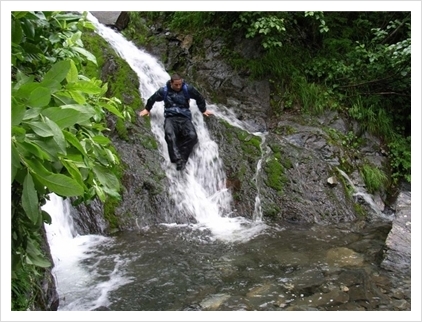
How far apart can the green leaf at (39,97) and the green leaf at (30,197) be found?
0.26 meters

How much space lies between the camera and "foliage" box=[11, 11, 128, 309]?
136 centimetres

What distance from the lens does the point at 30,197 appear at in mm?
1354

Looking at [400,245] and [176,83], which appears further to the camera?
[176,83]

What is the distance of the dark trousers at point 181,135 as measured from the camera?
6.40m

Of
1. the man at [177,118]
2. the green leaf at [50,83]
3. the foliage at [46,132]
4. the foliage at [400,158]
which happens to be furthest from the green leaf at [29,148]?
the foliage at [400,158]

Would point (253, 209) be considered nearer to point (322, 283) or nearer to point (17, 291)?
point (322, 283)

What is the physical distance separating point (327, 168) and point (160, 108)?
306 centimetres

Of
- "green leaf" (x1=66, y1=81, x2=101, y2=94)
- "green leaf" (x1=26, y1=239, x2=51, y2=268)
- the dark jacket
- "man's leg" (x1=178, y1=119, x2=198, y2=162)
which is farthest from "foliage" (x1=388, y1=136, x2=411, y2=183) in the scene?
"green leaf" (x1=26, y1=239, x2=51, y2=268)

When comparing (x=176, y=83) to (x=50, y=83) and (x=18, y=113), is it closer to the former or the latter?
(x=50, y=83)

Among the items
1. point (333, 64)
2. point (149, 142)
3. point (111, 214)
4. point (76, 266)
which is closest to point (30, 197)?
point (76, 266)

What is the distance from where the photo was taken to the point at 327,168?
268 inches

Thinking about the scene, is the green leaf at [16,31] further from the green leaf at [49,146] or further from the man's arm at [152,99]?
the man's arm at [152,99]

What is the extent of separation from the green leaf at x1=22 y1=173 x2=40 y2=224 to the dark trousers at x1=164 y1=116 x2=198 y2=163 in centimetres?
500

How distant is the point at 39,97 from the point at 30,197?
354 millimetres
